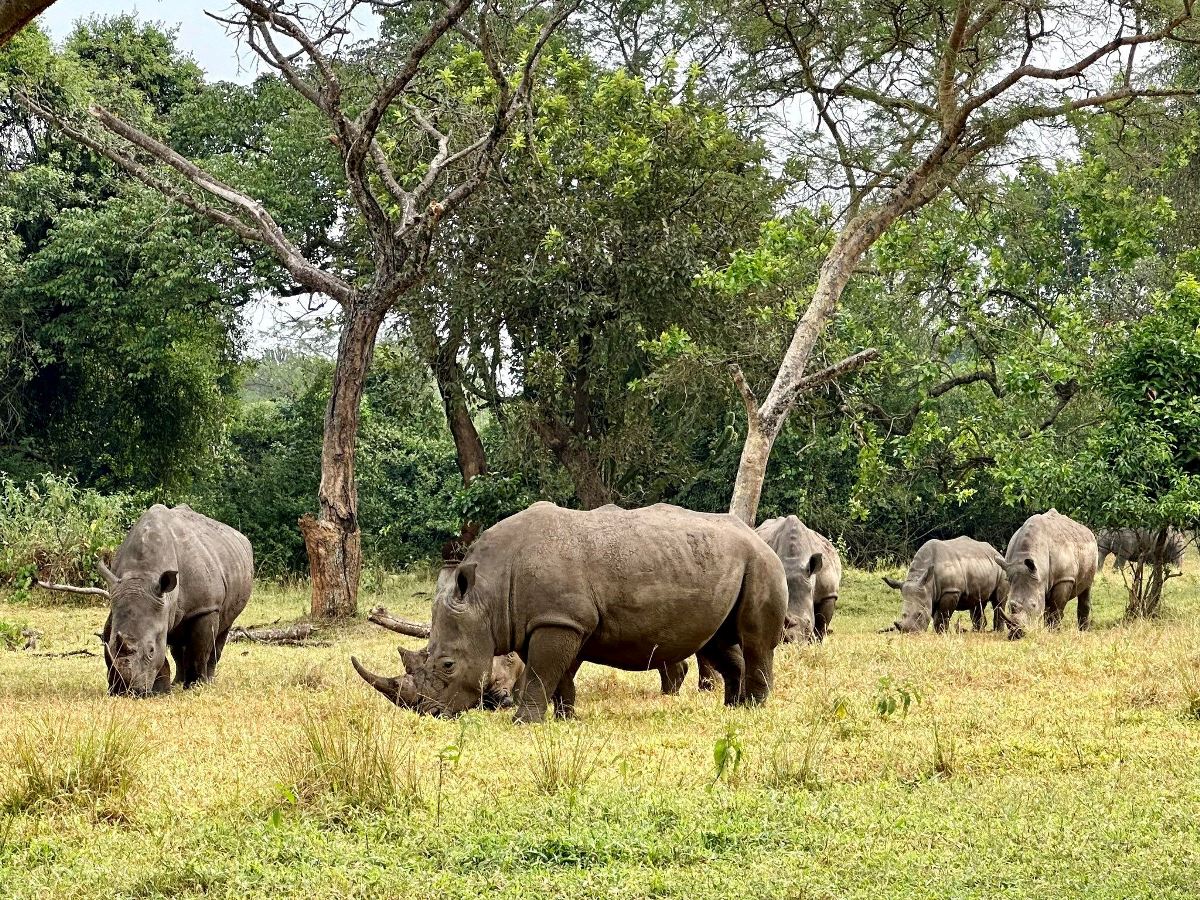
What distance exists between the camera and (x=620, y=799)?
6.64 meters

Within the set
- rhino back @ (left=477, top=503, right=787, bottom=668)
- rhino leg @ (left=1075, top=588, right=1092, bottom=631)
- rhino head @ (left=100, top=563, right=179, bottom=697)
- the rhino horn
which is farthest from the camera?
rhino leg @ (left=1075, top=588, right=1092, bottom=631)

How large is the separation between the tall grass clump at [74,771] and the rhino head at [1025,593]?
1191 centimetres

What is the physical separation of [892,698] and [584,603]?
7.33 feet

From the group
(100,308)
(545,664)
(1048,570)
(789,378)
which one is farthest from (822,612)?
(100,308)

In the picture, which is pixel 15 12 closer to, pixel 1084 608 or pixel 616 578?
pixel 616 578

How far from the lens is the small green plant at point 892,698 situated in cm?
901

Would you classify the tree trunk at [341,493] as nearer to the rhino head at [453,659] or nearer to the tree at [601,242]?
the tree at [601,242]

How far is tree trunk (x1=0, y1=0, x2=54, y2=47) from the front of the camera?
4707 millimetres

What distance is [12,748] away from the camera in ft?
22.5

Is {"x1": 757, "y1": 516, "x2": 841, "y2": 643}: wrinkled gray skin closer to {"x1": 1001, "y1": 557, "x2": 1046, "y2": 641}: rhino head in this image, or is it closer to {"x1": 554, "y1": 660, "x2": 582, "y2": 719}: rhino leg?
{"x1": 1001, "y1": 557, "x2": 1046, "y2": 641}: rhino head

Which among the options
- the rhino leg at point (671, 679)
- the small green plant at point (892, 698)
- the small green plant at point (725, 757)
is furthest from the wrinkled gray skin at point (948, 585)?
the small green plant at point (725, 757)

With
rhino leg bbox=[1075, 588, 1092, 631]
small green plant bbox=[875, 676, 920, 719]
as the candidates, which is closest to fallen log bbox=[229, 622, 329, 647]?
small green plant bbox=[875, 676, 920, 719]

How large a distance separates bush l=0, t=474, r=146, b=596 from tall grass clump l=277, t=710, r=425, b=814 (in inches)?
596

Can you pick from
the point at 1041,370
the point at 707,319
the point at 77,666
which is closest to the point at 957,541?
the point at 1041,370
